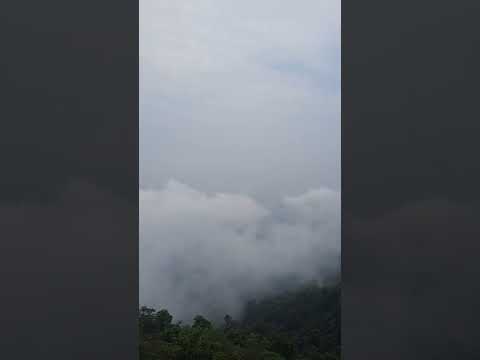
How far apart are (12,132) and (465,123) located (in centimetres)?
357

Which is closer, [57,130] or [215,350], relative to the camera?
[57,130]

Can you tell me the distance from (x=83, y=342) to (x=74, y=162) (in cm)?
141

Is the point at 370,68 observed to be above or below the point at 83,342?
above

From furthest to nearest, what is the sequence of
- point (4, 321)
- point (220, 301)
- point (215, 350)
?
point (220, 301)
point (215, 350)
point (4, 321)

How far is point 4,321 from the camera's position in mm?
3139

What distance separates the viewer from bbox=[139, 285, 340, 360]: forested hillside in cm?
524

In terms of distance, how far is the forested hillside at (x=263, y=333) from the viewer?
17.2 ft

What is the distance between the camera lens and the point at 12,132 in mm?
3186

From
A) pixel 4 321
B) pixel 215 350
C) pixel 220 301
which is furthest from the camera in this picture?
pixel 220 301

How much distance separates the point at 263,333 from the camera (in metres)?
9.43

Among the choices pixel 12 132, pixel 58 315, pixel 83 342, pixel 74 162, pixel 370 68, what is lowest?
pixel 83 342

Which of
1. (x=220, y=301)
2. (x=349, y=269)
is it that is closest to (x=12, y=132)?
(x=349, y=269)

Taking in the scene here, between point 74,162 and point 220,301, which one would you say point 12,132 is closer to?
point 74,162

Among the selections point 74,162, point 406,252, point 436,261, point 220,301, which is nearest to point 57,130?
point 74,162
